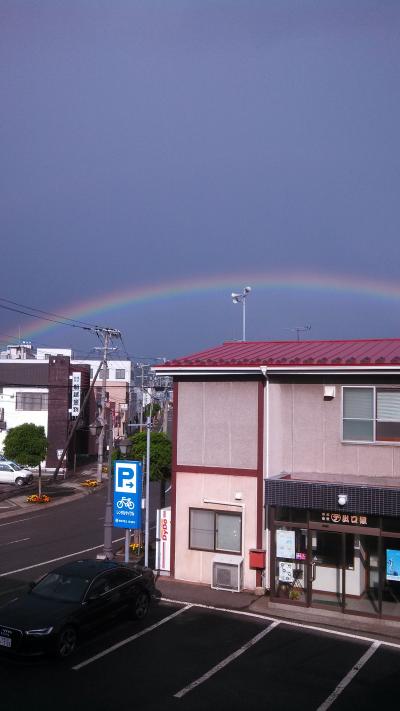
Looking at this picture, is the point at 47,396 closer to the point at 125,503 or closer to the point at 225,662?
the point at 125,503

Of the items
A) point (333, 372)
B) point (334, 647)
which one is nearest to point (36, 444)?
point (333, 372)

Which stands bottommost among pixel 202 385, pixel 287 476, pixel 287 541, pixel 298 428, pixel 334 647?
pixel 334 647

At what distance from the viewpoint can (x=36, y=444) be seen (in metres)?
44.8

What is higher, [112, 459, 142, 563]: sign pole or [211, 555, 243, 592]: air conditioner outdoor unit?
[112, 459, 142, 563]: sign pole

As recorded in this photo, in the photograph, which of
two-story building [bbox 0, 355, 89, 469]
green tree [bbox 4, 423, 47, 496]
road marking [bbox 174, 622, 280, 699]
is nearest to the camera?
road marking [bbox 174, 622, 280, 699]

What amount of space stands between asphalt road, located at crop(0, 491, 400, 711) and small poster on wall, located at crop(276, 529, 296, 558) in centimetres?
184

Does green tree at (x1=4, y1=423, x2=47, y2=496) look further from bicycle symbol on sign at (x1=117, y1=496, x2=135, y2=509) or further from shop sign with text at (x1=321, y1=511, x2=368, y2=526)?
shop sign with text at (x1=321, y1=511, x2=368, y2=526)

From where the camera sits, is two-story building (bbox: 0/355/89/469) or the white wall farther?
the white wall

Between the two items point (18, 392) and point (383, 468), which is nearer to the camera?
point (383, 468)

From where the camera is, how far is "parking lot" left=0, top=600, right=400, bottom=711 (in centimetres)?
1137

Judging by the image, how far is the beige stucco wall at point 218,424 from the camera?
19047 mm

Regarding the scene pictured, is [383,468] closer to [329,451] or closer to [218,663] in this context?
[329,451]

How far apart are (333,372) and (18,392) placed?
48.8 m

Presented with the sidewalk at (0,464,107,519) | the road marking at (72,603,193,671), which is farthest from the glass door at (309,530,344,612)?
the sidewalk at (0,464,107,519)
